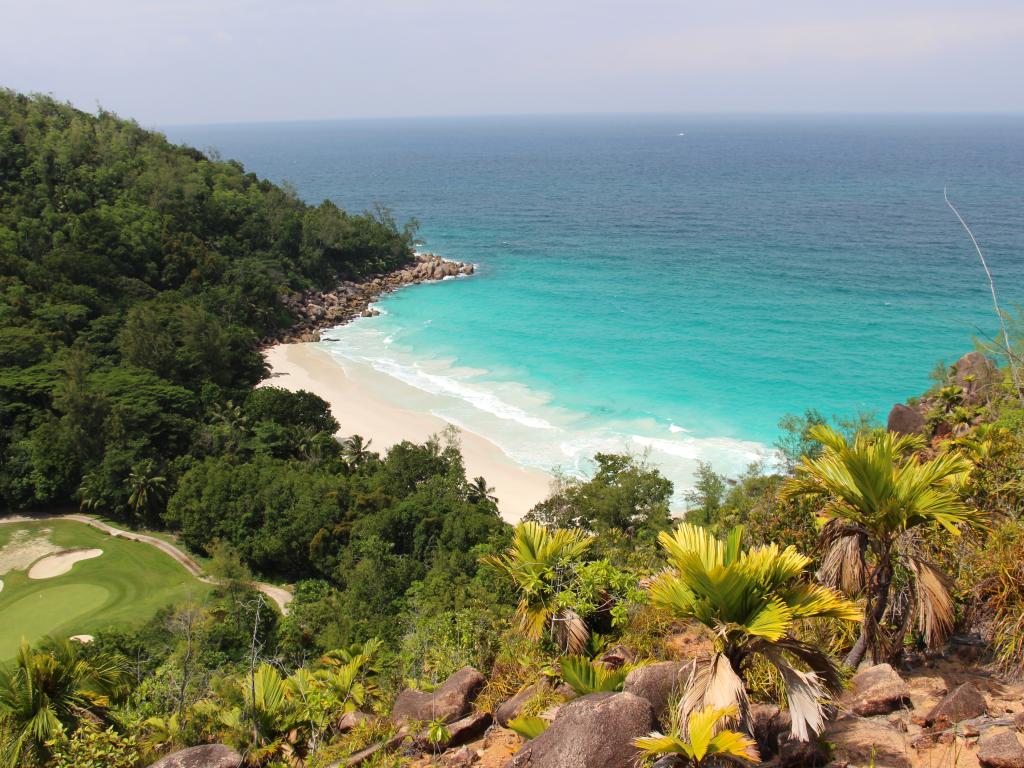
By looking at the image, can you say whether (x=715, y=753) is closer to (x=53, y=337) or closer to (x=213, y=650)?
(x=213, y=650)

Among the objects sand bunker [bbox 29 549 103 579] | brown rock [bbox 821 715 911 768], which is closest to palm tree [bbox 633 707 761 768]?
brown rock [bbox 821 715 911 768]

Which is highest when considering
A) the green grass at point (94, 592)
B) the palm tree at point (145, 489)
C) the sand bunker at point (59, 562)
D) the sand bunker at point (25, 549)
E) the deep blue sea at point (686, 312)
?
the deep blue sea at point (686, 312)

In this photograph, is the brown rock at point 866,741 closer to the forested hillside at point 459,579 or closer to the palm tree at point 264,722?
the forested hillside at point 459,579

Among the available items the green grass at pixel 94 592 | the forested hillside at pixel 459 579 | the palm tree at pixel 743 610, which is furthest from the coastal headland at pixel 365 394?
the palm tree at pixel 743 610

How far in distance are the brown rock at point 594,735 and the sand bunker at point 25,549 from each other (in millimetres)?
28615

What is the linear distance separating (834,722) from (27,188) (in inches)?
2775

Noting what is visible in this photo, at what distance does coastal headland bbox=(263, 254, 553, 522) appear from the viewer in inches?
1383

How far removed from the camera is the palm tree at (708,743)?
18.7ft

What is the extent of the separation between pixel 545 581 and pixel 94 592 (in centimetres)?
2375

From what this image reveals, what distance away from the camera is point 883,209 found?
97.5 m

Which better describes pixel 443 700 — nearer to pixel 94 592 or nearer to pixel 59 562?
pixel 94 592

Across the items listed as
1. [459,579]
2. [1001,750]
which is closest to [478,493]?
[459,579]

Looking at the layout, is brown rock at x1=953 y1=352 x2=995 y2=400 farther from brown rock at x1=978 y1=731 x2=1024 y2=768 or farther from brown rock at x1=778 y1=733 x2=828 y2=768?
brown rock at x1=778 y1=733 x2=828 y2=768

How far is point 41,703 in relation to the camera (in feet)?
34.1
